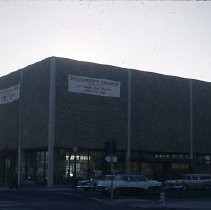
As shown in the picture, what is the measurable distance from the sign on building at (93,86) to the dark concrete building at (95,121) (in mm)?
101

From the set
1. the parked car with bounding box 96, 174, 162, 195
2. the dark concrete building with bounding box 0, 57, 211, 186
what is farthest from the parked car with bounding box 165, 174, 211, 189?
the parked car with bounding box 96, 174, 162, 195

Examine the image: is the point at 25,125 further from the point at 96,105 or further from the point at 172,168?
the point at 172,168

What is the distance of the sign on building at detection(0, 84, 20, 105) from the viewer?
209 ft

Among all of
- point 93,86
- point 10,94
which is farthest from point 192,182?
point 10,94

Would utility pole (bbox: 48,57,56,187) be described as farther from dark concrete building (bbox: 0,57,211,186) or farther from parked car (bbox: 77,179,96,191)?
parked car (bbox: 77,179,96,191)

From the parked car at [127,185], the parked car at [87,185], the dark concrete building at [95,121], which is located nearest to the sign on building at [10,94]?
the dark concrete building at [95,121]

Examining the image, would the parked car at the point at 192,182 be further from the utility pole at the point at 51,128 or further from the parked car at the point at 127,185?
the utility pole at the point at 51,128

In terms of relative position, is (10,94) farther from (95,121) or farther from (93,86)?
(95,121)

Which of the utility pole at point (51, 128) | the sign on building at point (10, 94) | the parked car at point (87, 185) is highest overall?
the sign on building at point (10, 94)

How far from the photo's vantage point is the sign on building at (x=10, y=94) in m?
63.8

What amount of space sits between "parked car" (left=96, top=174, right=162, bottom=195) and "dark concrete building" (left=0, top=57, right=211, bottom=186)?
11281 millimetres

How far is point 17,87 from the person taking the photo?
63.9m

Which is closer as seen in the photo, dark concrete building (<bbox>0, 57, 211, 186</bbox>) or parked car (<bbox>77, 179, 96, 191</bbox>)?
parked car (<bbox>77, 179, 96, 191</bbox>)

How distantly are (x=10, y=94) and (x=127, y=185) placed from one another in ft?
93.6
